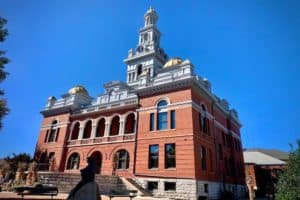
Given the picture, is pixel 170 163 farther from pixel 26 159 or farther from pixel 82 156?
pixel 26 159

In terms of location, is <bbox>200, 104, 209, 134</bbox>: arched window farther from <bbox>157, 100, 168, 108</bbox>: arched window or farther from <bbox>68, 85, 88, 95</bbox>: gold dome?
<bbox>68, 85, 88, 95</bbox>: gold dome

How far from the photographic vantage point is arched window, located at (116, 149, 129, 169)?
25781mm

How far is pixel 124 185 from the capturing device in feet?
73.5

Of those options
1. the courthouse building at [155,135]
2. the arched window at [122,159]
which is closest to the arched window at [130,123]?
the courthouse building at [155,135]

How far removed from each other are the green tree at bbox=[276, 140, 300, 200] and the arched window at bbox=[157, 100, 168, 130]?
1377cm

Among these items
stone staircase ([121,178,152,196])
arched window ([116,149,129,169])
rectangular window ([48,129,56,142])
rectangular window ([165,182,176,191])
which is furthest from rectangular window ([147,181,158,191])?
rectangular window ([48,129,56,142])

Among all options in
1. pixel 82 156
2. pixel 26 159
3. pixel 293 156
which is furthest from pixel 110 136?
pixel 293 156

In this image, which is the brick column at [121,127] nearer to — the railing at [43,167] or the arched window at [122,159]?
the arched window at [122,159]

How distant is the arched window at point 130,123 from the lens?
93.9ft

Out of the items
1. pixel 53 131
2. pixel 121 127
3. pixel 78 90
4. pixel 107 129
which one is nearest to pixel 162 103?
pixel 121 127

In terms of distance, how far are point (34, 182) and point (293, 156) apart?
63.5 ft

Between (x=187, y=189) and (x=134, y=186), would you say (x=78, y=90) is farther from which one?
(x=187, y=189)

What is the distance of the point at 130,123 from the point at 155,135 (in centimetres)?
589

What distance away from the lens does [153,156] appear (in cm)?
2370
